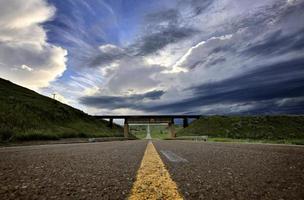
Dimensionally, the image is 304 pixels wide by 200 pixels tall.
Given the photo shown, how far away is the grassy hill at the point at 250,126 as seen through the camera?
55.5m

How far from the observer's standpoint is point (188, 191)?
2627mm

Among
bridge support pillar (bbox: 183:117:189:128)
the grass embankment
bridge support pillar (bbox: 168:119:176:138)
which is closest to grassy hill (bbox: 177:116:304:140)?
the grass embankment

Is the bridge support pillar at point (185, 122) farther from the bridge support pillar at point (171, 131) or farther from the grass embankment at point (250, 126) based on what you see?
the grass embankment at point (250, 126)

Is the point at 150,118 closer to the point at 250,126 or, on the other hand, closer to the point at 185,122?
the point at 185,122

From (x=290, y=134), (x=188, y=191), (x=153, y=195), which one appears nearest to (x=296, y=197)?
(x=188, y=191)

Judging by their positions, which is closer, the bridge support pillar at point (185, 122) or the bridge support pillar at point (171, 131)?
the bridge support pillar at point (171, 131)

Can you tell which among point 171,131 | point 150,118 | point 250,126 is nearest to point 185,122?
point 171,131

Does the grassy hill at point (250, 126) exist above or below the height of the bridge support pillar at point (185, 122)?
below

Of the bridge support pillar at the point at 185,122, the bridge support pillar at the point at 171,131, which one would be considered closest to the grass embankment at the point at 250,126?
the bridge support pillar at the point at 171,131

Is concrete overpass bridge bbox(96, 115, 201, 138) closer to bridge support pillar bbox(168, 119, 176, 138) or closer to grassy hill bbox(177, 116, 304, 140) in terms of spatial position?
bridge support pillar bbox(168, 119, 176, 138)

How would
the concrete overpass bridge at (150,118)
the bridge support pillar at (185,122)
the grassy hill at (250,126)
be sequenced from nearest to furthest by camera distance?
the grassy hill at (250,126) < the concrete overpass bridge at (150,118) < the bridge support pillar at (185,122)

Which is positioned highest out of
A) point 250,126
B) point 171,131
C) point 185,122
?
point 185,122

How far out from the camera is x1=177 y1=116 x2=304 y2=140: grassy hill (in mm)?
55537

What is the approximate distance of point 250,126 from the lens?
61.2m
